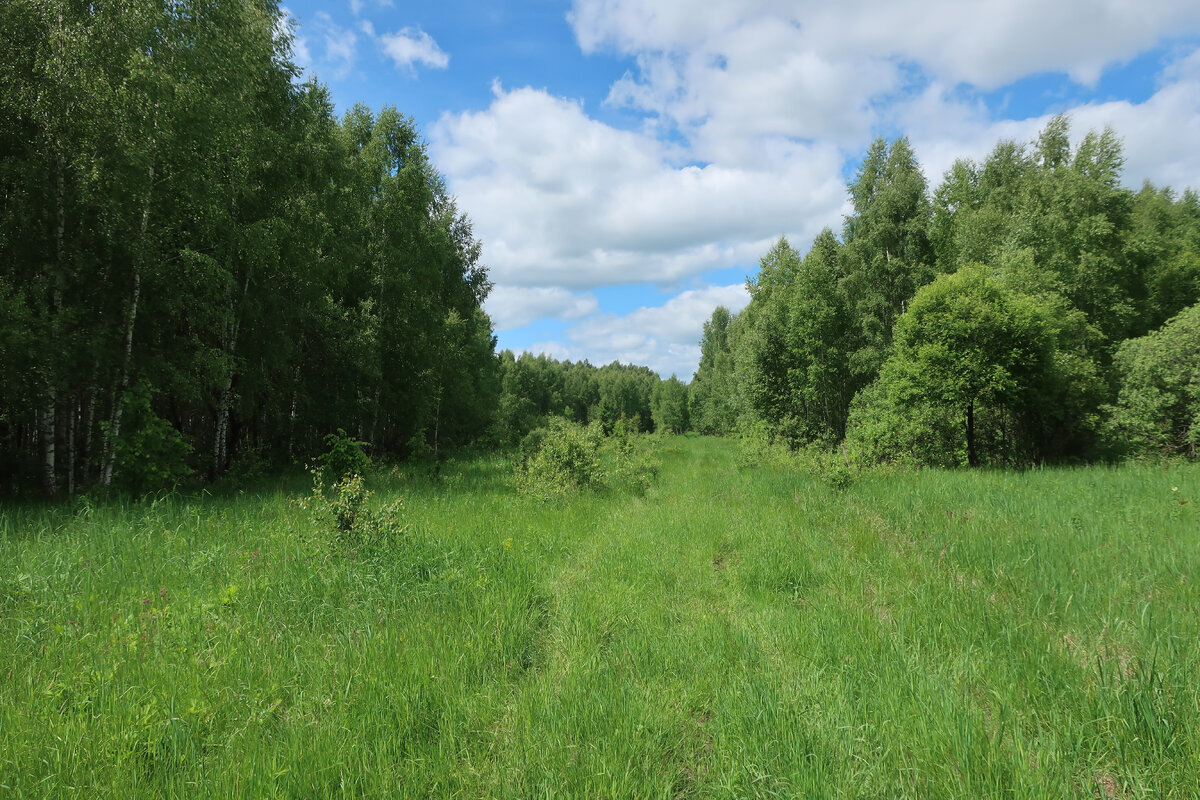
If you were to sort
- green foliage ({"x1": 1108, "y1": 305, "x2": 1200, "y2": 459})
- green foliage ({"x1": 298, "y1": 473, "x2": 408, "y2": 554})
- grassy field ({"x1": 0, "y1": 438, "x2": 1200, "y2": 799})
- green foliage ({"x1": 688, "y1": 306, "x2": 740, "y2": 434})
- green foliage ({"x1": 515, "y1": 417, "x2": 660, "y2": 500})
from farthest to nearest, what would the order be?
green foliage ({"x1": 688, "y1": 306, "x2": 740, "y2": 434}) → green foliage ({"x1": 1108, "y1": 305, "x2": 1200, "y2": 459}) → green foliage ({"x1": 515, "y1": 417, "x2": 660, "y2": 500}) → green foliage ({"x1": 298, "y1": 473, "x2": 408, "y2": 554}) → grassy field ({"x1": 0, "y1": 438, "x2": 1200, "y2": 799})

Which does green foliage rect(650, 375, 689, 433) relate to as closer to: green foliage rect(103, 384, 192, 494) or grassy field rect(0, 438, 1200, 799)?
green foliage rect(103, 384, 192, 494)

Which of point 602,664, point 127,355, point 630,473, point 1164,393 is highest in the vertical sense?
point 127,355

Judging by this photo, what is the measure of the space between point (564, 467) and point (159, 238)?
10.9 m

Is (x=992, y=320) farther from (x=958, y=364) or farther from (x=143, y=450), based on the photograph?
(x=143, y=450)

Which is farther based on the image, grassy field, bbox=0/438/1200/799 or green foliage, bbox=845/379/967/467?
green foliage, bbox=845/379/967/467

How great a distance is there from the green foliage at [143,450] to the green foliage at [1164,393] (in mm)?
25412

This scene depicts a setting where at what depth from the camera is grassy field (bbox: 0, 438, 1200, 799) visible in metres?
2.51

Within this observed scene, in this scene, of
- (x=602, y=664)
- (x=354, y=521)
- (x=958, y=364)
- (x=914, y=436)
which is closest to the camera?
(x=602, y=664)

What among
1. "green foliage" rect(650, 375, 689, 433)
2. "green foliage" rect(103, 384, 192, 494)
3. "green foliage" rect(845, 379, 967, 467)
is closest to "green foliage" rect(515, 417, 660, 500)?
"green foliage" rect(103, 384, 192, 494)

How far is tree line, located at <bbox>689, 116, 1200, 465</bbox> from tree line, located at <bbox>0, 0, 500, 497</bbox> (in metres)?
19.3

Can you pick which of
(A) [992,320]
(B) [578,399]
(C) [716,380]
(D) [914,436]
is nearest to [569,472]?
(D) [914,436]

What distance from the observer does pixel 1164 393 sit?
13375 mm

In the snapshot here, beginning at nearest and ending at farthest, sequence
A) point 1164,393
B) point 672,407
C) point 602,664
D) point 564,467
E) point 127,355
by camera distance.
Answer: point 602,664
point 127,355
point 564,467
point 1164,393
point 672,407

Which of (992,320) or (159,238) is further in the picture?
(992,320)
